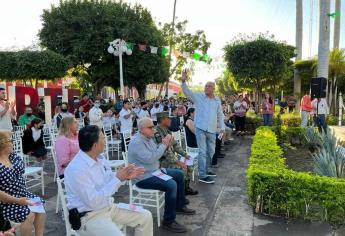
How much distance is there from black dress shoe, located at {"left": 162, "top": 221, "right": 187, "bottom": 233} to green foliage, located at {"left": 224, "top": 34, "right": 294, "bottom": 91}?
38.9ft

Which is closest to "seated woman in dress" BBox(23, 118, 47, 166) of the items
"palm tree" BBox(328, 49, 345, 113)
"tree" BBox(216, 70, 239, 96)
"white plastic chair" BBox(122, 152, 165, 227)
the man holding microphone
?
"white plastic chair" BBox(122, 152, 165, 227)

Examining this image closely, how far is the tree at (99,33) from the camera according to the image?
2278 centimetres

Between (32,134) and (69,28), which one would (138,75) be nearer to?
(69,28)

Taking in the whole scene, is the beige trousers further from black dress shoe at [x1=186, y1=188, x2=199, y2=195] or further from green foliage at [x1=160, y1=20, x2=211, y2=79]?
green foliage at [x1=160, y1=20, x2=211, y2=79]

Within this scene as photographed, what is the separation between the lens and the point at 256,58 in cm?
1530

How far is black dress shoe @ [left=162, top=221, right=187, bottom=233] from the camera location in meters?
4.32

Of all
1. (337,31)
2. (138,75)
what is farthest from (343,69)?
(138,75)

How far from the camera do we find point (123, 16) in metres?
23.6

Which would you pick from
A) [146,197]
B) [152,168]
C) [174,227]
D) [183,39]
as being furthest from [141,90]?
[174,227]

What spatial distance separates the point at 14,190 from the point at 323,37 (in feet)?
42.1

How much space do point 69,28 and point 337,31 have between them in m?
18.3

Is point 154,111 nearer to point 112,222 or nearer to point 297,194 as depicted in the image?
point 297,194

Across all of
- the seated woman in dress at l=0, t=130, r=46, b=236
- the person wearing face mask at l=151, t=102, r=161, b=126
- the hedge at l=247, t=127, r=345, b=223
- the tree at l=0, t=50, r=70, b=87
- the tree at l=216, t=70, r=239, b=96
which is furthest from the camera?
the tree at l=216, t=70, r=239, b=96

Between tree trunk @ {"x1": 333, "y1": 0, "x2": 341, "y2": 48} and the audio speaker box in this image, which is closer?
the audio speaker box
